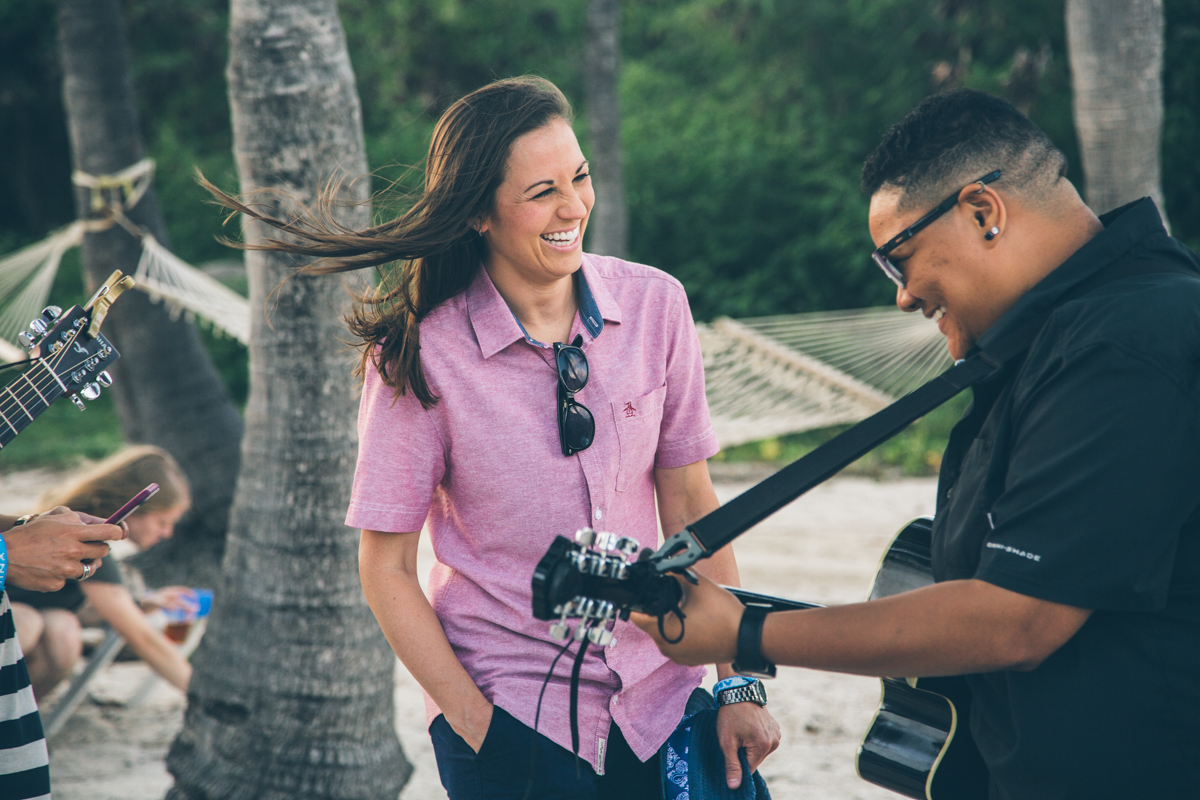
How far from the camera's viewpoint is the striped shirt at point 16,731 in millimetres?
1893

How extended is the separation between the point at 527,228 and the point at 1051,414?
0.99 metres

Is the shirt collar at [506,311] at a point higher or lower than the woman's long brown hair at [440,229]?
lower

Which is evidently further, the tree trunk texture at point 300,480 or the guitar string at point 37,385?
the tree trunk texture at point 300,480

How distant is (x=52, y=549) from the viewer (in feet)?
6.25

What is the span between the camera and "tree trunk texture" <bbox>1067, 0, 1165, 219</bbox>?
4.63 m

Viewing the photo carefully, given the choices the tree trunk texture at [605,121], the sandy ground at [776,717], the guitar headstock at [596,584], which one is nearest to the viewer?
the guitar headstock at [596,584]

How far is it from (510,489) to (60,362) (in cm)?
95

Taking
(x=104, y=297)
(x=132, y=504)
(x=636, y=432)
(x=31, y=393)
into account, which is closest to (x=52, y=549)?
(x=132, y=504)

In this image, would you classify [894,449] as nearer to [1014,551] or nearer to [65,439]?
[1014,551]

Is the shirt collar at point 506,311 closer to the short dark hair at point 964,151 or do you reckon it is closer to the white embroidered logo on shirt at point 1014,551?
the short dark hair at point 964,151

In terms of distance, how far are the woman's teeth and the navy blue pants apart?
0.87 m

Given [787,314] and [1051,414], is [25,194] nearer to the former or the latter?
[787,314]

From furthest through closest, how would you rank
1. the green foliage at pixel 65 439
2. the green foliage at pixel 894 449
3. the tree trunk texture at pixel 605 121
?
the green foliage at pixel 65 439, the tree trunk texture at pixel 605 121, the green foliage at pixel 894 449

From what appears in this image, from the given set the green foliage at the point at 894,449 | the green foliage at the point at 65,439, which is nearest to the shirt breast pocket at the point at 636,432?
the green foliage at the point at 894,449
